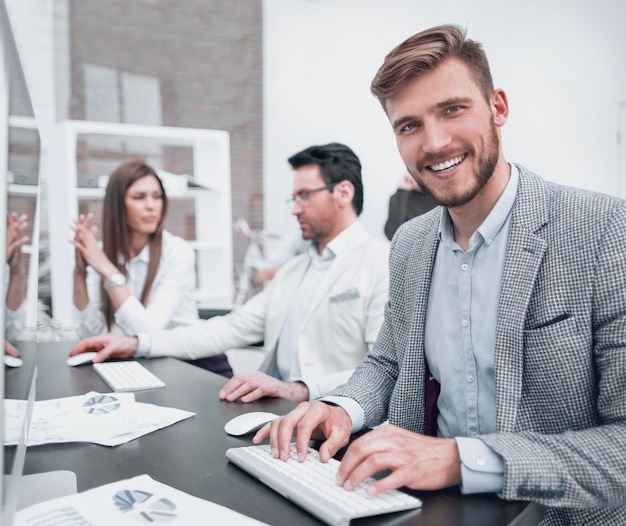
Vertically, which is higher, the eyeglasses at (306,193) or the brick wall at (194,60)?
the brick wall at (194,60)

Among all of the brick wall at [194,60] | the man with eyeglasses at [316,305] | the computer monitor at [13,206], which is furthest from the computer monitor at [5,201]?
the brick wall at [194,60]

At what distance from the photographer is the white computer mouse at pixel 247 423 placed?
1.13 metres

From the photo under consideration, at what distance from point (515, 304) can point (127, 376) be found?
1017mm

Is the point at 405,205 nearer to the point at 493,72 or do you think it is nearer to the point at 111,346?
the point at 493,72

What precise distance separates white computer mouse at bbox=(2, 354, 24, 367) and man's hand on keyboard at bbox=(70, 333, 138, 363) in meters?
1.11

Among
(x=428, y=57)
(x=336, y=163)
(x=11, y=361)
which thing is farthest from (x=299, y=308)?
(x=11, y=361)

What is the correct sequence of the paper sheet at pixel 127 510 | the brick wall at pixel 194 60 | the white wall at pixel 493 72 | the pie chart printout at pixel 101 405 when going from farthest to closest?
1. the brick wall at pixel 194 60
2. the white wall at pixel 493 72
3. the pie chart printout at pixel 101 405
4. the paper sheet at pixel 127 510

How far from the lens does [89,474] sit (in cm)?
95

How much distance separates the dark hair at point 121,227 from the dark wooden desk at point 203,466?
1.14m

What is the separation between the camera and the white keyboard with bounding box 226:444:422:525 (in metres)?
0.78

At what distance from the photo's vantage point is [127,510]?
2.57 ft

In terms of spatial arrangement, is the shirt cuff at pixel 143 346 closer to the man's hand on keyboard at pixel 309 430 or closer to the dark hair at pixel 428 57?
the man's hand on keyboard at pixel 309 430

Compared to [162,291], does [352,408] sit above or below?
below

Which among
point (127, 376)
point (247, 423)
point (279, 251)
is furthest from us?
point (279, 251)
